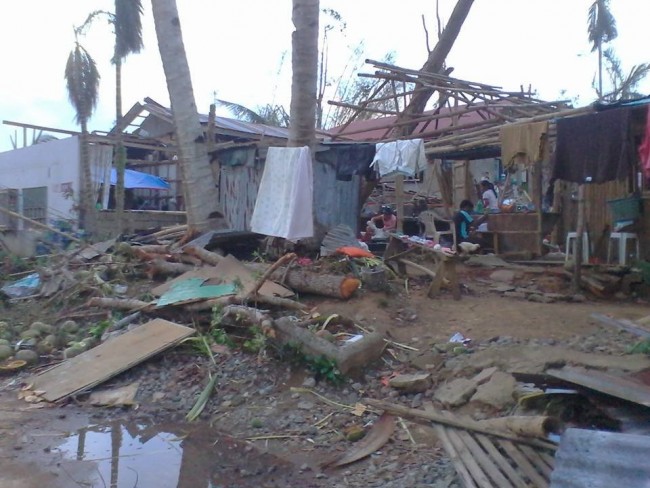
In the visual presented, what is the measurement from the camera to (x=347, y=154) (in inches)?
413

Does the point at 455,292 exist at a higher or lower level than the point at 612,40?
lower

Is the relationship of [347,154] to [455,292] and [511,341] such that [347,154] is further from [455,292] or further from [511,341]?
[511,341]

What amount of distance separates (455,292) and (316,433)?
335 centimetres

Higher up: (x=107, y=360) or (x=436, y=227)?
(x=436, y=227)

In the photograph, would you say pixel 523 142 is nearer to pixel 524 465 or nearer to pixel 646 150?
pixel 646 150

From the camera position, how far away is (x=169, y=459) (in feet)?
18.1

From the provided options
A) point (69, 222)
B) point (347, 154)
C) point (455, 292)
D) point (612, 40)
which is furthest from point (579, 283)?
point (612, 40)

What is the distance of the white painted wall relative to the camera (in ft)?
52.4

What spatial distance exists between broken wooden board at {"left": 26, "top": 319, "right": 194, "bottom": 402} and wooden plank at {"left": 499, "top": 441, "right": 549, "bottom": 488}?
4.32 meters

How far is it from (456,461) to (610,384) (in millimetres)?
983

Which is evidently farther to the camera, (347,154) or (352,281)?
(347,154)

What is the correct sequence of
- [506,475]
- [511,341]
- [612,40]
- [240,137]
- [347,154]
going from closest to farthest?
1. [506,475]
2. [511,341]
3. [347,154]
4. [240,137]
5. [612,40]

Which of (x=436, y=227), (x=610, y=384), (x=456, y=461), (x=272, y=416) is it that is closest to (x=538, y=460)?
(x=456, y=461)

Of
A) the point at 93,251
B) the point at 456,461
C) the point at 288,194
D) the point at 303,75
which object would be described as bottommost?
the point at 456,461
